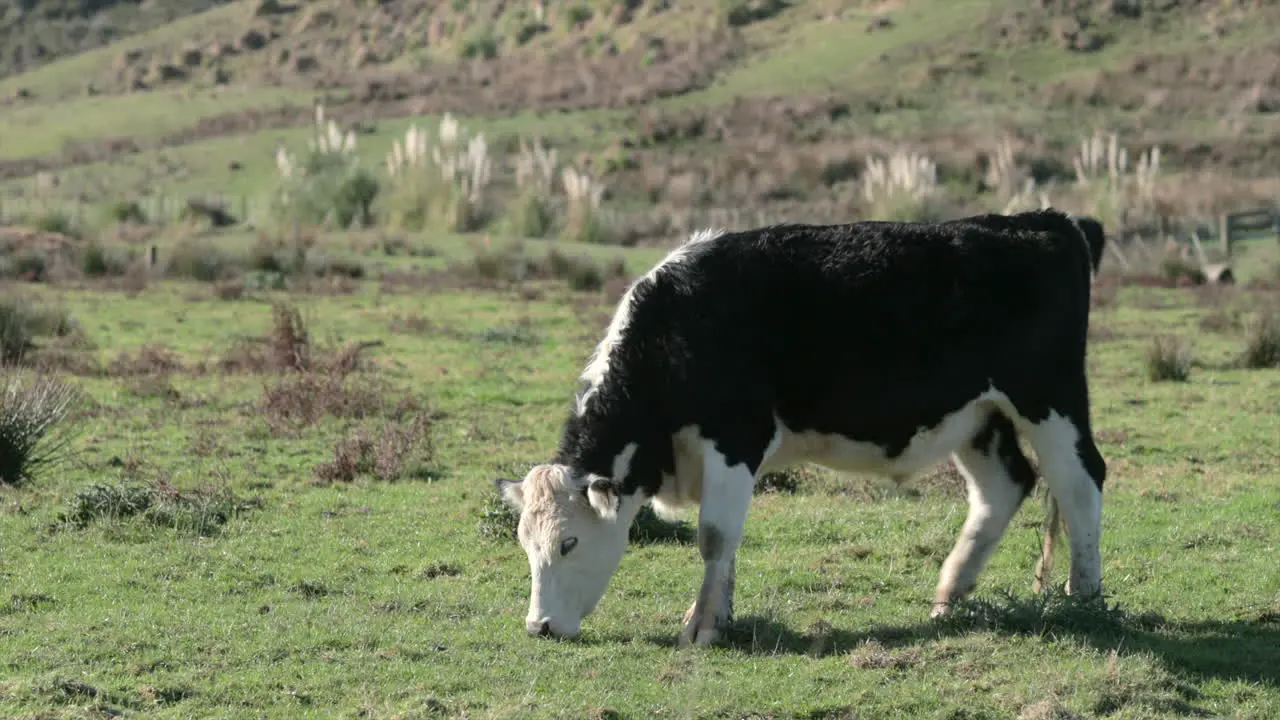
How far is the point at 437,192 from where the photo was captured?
145 ft

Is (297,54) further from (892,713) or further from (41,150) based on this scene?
(892,713)

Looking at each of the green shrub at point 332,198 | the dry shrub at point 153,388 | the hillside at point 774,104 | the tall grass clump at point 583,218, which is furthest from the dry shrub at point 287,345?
the hillside at point 774,104

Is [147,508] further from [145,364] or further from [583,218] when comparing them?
[583,218]

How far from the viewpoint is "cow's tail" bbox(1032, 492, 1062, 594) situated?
9547mm

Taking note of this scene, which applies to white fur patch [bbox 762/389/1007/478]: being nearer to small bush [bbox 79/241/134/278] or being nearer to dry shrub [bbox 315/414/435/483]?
dry shrub [bbox 315/414/435/483]

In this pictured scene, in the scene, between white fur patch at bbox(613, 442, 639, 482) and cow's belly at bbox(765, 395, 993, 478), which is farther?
cow's belly at bbox(765, 395, 993, 478)

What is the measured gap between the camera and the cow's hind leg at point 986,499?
963 cm

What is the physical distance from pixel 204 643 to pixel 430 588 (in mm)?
1901

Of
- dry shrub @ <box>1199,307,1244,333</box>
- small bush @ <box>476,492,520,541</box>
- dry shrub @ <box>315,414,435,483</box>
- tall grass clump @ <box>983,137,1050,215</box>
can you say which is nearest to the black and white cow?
small bush @ <box>476,492,520,541</box>

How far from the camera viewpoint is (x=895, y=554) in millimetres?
11117

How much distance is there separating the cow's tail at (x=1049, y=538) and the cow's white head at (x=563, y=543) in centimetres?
263

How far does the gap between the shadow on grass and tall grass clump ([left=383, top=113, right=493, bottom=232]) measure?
3523 centimetres

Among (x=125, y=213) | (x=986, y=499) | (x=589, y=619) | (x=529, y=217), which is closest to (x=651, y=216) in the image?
(x=529, y=217)

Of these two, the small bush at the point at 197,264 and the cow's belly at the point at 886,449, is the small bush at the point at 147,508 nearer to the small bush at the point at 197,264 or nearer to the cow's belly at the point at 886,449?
the cow's belly at the point at 886,449
